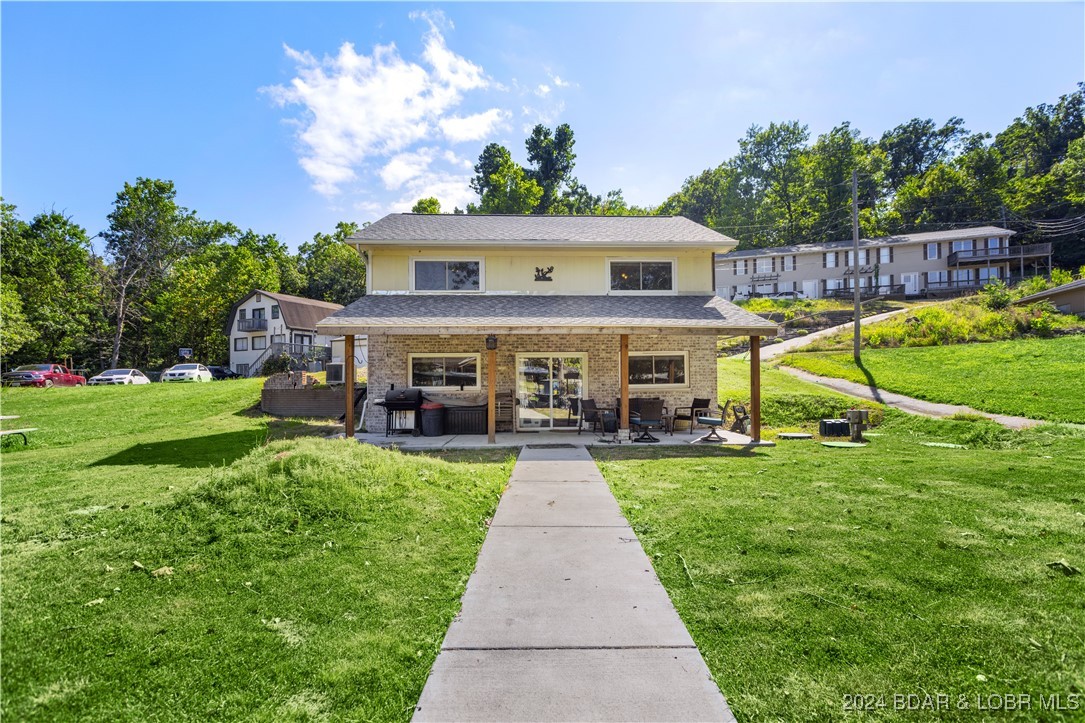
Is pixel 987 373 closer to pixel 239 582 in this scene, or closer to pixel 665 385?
pixel 665 385

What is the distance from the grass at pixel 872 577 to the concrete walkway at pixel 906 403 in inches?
207

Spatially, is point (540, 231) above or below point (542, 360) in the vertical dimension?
above

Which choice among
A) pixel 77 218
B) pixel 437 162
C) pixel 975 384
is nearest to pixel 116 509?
pixel 437 162

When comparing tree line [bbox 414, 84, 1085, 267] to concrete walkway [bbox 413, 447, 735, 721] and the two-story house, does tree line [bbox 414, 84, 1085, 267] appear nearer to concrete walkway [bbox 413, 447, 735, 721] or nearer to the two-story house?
the two-story house

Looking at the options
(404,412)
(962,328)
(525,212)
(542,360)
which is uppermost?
(525,212)

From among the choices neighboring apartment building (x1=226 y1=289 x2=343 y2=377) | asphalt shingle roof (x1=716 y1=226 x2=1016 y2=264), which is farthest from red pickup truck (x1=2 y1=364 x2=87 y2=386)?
asphalt shingle roof (x1=716 y1=226 x2=1016 y2=264)

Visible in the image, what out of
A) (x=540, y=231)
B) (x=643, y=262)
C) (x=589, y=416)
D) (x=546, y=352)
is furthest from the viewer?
(x=540, y=231)

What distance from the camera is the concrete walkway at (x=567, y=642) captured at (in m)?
2.64

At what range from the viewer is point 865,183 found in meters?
56.0

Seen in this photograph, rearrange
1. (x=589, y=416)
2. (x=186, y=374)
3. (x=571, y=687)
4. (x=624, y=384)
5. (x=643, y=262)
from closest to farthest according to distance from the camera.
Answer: (x=571, y=687) < (x=624, y=384) < (x=589, y=416) < (x=643, y=262) < (x=186, y=374)

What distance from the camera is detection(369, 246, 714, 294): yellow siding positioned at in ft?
47.7

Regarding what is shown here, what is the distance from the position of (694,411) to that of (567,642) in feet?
38.3

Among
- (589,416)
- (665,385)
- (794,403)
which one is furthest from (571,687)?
(794,403)

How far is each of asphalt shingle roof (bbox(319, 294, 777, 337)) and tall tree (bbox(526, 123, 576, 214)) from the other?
122ft
